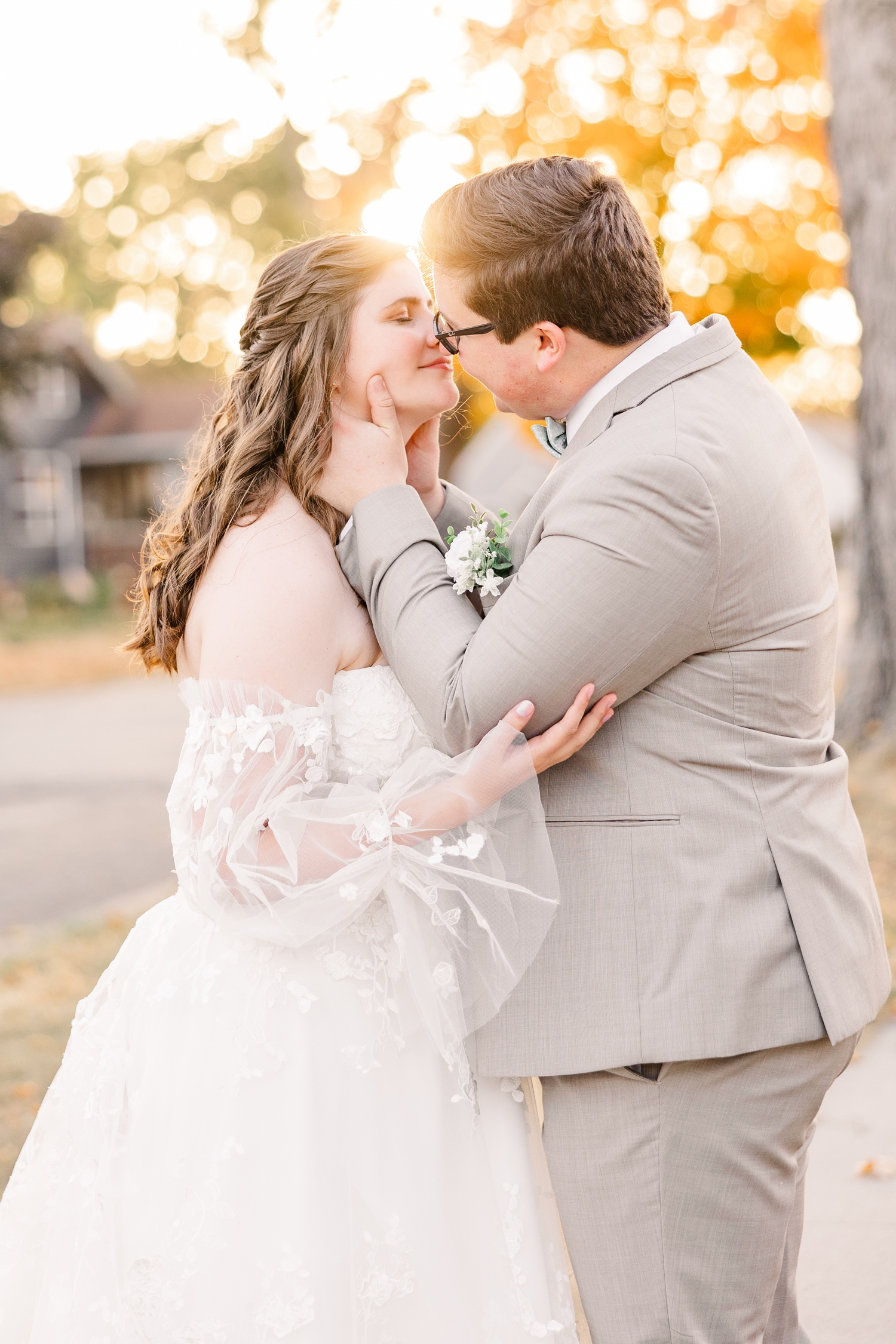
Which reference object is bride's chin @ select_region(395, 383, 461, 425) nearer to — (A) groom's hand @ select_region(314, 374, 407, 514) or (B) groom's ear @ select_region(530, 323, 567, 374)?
(A) groom's hand @ select_region(314, 374, 407, 514)

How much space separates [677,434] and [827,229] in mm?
15632

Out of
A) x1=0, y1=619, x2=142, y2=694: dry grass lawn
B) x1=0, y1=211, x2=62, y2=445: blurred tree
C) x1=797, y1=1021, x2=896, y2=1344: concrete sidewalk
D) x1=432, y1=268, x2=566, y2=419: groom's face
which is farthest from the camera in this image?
x1=0, y1=211, x2=62, y2=445: blurred tree

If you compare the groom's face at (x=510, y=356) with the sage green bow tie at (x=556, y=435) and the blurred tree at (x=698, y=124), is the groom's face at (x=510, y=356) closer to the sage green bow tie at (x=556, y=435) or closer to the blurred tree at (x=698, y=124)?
the sage green bow tie at (x=556, y=435)

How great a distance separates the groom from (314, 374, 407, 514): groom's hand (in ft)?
0.44

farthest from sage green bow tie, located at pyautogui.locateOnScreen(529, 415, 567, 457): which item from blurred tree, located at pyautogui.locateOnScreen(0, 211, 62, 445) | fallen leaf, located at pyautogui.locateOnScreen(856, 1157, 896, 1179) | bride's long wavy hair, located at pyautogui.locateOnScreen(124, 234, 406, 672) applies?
blurred tree, located at pyautogui.locateOnScreen(0, 211, 62, 445)

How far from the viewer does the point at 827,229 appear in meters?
16.0

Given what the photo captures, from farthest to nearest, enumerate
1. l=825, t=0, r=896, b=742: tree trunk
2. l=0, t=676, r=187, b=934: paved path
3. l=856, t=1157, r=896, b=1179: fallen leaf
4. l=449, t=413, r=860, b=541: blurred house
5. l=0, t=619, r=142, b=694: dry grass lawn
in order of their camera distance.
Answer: l=449, t=413, r=860, b=541: blurred house
l=0, t=619, r=142, b=694: dry grass lawn
l=0, t=676, r=187, b=934: paved path
l=825, t=0, r=896, b=742: tree trunk
l=856, t=1157, r=896, b=1179: fallen leaf

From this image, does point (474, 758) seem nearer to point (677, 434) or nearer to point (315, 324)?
point (677, 434)

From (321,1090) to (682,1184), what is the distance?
69 centimetres

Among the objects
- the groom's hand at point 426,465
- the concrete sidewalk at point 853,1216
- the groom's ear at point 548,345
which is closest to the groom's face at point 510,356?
the groom's ear at point 548,345

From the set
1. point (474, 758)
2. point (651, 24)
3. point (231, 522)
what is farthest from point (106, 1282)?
point (651, 24)

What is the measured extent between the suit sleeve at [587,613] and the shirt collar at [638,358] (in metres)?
0.23

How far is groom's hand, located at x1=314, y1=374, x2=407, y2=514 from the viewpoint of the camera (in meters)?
2.40

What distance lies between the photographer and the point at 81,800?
10.2 metres
